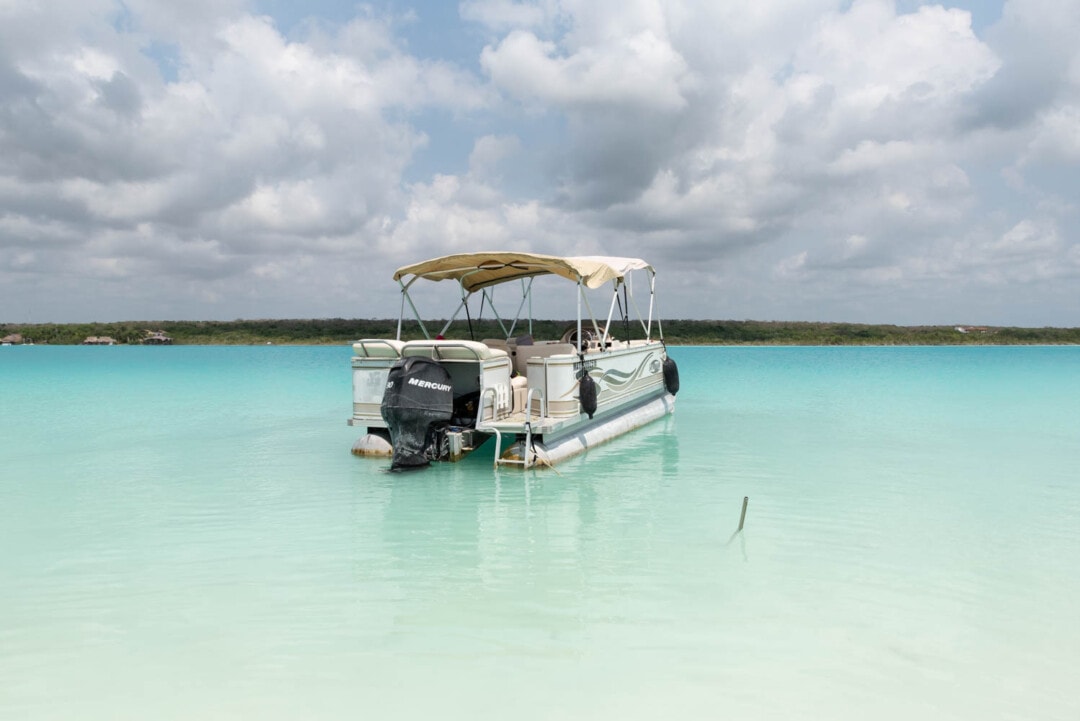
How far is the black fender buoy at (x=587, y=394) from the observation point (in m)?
9.80

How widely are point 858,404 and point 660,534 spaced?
13218 millimetres

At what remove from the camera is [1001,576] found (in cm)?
529

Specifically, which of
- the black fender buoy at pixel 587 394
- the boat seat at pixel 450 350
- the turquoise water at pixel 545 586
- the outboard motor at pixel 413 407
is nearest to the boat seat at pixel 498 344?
the boat seat at pixel 450 350

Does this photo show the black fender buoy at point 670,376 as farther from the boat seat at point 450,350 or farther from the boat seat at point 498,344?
the boat seat at point 450,350

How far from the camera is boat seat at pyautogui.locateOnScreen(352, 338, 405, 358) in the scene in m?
9.59

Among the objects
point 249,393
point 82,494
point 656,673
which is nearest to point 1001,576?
point 656,673

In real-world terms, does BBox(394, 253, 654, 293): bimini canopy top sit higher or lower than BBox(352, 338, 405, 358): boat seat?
higher

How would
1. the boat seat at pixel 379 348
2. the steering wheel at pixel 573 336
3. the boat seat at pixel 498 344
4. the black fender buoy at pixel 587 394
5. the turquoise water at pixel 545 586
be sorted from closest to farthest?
the turquoise water at pixel 545 586 < the boat seat at pixel 379 348 < the black fender buoy at pixel 587 394 < the boat seat at pixel 498 344 < the steering wheel at pixel 573 336

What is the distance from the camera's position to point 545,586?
5016 mm

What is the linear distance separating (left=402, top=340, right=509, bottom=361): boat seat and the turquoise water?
4.82 feet

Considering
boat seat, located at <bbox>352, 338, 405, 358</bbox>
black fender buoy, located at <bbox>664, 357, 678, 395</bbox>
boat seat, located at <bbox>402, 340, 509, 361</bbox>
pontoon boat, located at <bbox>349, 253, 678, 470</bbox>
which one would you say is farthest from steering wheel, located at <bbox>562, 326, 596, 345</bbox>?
boat seat, located at <bbox>352, 338, 405, 358</bbox>

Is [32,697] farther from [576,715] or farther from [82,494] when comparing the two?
[82,494]

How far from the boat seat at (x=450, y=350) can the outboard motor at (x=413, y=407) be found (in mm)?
366

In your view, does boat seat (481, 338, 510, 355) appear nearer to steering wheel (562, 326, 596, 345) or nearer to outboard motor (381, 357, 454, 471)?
steering wheel (562, 326, 596, 345)
